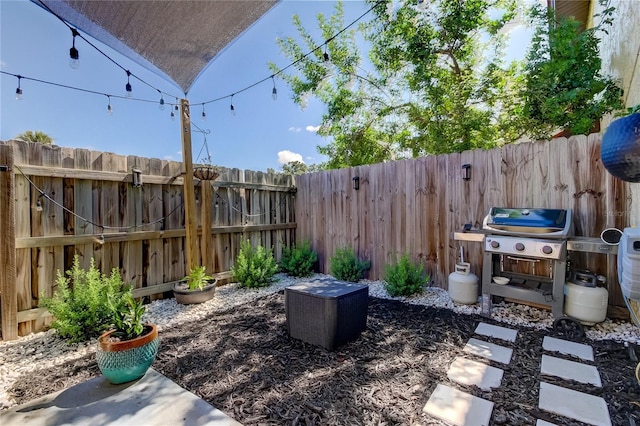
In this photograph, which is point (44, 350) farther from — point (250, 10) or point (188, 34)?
point (250, 10)

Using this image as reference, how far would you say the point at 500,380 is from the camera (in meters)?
1.88

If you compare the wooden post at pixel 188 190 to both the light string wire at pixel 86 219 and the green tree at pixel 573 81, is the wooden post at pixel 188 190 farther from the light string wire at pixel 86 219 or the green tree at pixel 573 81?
the green tree at pixel 573 81

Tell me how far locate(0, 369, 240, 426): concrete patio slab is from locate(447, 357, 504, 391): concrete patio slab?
4.88ft

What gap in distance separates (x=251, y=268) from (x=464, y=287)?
9.56 ft

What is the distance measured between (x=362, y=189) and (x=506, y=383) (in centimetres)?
330

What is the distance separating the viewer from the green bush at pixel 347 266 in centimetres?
447

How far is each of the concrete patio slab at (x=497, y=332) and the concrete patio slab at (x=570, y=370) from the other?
38 centimetres

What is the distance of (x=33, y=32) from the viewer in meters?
3.14

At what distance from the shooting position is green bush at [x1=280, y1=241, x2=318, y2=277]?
4910mm

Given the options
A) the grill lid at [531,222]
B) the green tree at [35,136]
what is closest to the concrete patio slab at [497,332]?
the grill lid at [531,222]

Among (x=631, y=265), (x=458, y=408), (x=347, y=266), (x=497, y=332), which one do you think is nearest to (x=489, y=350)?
(x=497, y=332)

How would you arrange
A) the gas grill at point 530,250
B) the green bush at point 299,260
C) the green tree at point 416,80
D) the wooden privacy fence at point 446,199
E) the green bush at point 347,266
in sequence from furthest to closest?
the green tree at point 416,80 < the green bush at point 299,260 < the green bush at point 347,266 < the wooden privacy fence at point 446,199 < the gas grill at point 530,250

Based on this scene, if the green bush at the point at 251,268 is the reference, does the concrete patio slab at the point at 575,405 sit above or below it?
below

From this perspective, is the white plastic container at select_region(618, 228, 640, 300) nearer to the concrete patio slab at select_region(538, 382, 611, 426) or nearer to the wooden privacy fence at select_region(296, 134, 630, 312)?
the concrete patio slab at select_region(538, 382, 611, 426)
